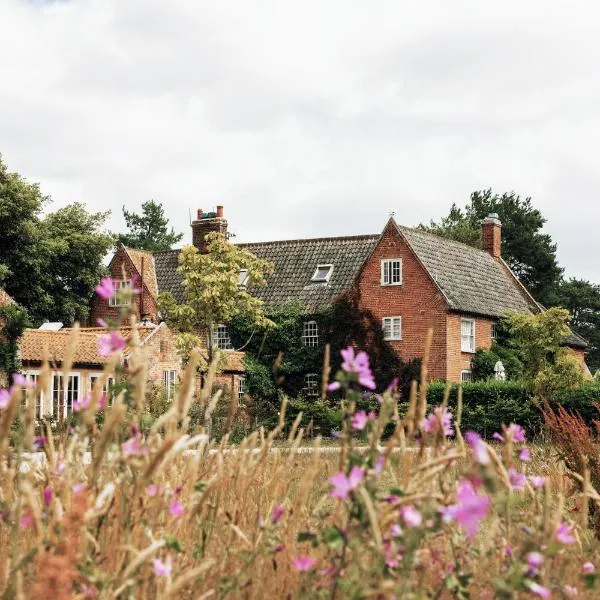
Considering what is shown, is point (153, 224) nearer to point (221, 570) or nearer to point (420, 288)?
point (420, 288)

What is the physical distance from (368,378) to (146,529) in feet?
3.44

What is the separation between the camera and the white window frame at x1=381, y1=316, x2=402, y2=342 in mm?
43625

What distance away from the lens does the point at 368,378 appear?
11.7 ft

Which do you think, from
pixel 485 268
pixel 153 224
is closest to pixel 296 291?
pixel 485 268

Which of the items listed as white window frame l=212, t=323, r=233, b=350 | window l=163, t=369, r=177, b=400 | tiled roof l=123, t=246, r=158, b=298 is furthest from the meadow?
tiled roof l=123, t=246, r=158, b=298

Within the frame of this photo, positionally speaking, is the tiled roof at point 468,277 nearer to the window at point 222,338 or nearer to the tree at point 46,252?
the window at point 222,338

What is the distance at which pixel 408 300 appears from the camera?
144ft

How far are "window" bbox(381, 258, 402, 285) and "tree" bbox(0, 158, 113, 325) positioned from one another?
14338 mm

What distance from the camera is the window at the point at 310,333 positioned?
146 feet

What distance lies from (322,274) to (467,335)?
6.81 metres

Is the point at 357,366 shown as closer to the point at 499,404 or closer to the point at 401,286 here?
the point at 499,404

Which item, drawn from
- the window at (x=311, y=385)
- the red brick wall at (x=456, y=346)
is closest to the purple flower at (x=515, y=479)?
the red brick wall at (x=456, y=346)

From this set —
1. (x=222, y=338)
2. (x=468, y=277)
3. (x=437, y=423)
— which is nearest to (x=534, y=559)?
(x=437, y=423)

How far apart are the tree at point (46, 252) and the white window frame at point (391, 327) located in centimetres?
1453
